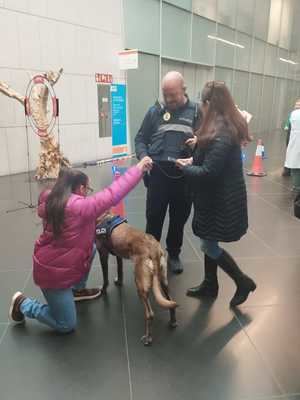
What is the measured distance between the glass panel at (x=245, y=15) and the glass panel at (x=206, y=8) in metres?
2.18

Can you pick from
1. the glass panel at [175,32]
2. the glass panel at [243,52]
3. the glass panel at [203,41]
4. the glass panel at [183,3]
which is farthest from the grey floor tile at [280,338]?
the glass panel at [243,52]

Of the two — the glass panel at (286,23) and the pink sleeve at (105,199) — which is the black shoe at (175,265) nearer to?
the pink sleeve at (105,199)

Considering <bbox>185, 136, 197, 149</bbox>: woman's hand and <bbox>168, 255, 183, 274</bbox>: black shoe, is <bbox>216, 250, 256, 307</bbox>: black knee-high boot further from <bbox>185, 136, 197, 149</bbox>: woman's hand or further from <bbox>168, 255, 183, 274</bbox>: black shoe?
<bbox>185, 136, 197, 149</bbox>: woman's hand

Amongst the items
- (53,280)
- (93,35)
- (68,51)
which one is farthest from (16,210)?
(93,35)

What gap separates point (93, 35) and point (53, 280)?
26.0 feet

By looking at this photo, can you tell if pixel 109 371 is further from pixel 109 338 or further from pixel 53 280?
pixel 53 280

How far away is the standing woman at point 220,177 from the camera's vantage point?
243 centimetres

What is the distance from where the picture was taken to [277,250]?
3992 millimetres

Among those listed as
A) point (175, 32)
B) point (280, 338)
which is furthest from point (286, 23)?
point (280, 338)

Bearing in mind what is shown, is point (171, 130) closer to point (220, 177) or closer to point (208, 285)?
point (220, 177)

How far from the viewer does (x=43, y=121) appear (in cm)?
693

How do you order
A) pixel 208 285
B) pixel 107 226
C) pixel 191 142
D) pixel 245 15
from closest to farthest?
1. pixel 107 226
2. pixel 191 142
3. pixel 208 285
4. pixel 245 15

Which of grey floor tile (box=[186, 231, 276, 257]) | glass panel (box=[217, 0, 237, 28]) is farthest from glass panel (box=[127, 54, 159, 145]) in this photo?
grey floor tile (box=[186, 231, 276, 257])

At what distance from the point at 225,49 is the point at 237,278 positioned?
13.5 meters
